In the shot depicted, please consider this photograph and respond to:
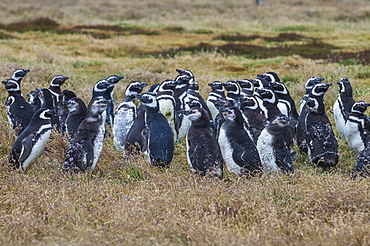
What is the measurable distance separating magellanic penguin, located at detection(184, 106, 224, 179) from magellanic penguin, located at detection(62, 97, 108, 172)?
1282mm

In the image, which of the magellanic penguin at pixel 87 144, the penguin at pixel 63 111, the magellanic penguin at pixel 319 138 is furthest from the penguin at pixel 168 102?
the magellanic penguin at pixel 319 138

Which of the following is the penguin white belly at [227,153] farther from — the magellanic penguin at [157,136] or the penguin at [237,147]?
the magellanic penguin at [157,136]

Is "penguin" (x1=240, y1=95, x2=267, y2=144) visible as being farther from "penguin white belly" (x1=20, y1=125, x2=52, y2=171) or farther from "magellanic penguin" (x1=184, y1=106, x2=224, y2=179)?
"penguin white belly" (x1=20, y1=125, x2=52, y2=171)

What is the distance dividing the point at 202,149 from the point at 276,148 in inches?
42.1

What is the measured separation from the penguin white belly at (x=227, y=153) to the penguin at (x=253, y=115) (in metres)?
1.15

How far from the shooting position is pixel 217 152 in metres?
6.34

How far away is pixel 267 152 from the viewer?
6664mm

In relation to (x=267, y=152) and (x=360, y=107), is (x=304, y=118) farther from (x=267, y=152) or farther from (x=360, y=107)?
(x=267, y=152)

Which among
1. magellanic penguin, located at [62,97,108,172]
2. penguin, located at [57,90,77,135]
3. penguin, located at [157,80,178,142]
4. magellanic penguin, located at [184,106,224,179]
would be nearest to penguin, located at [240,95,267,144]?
magellanic penguin, located at [184,106,224,179]

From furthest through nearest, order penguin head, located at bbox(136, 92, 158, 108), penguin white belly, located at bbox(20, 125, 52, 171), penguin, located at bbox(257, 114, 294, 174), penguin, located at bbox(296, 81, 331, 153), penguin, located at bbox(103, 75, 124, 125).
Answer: penguin, located at bbox(103, 75, 124, 125)
penguin, located at bbox(296, 81, 331, 153)
penguin head, located at bbox(136, 92, 158, 108)
penguin white belly, located at bbox(20, 125, 52, 171)
penguin, located at bbox(257, 114, 294, 174)

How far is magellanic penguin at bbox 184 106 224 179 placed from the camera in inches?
246

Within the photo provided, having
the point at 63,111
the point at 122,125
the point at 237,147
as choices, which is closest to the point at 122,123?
the point at 122,125

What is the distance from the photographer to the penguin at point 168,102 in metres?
8.84

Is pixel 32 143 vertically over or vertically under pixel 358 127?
over
